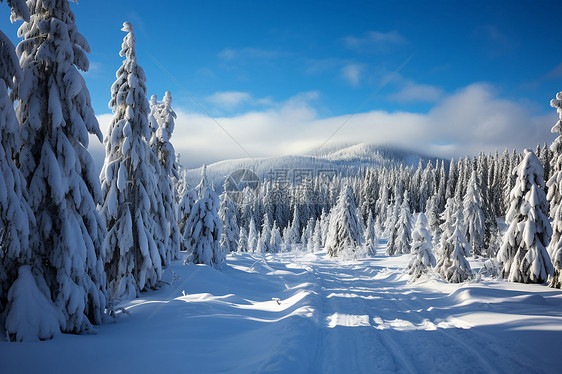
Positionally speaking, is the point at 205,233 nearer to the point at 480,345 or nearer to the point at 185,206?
the point at 185,206

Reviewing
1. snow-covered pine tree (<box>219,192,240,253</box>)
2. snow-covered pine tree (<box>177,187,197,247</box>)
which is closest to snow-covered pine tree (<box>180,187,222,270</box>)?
snow-covered pine tree (<box>177,187,197,247</box>)

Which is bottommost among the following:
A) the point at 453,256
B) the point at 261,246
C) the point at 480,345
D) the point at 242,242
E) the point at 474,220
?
the point at 261,246

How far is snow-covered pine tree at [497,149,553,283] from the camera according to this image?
57.3 feet

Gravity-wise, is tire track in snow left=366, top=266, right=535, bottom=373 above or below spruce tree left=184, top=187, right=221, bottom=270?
below

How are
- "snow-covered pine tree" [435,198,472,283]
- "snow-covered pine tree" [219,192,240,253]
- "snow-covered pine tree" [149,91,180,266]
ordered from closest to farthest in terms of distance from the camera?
"snow-covered pine tree" [435,198,472,283]
"snow-covered pine tree" [149,91,180,266]
"snow-covered pine tree" [219,192,240,253]

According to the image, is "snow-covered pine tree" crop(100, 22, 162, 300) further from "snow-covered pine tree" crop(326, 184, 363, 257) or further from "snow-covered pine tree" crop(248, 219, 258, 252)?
"snow-covered pine tree" crop(248, 219, 258, 252)

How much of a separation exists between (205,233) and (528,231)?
69.5ft

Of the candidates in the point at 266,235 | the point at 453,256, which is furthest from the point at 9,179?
the point at 266,235

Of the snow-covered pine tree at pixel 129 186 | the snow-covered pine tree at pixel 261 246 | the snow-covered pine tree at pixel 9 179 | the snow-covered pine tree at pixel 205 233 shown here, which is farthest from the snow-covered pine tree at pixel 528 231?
the snow-covered pine tree at pixel 261 246

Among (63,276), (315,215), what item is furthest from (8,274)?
(315,215)

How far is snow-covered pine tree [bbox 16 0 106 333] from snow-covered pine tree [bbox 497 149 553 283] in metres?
22.5

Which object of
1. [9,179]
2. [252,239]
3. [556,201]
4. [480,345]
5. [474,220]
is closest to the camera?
[9,179]

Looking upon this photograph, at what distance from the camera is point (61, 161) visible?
26.0 feet

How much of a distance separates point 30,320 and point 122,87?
10.9 metres
